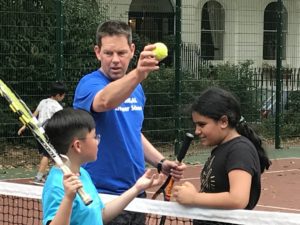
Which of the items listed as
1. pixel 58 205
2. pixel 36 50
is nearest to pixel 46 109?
pixel 36 50

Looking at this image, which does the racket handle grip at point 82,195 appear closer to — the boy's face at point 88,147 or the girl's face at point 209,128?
the boy's face at point 88,147

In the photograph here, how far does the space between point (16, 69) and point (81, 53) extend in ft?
4.11

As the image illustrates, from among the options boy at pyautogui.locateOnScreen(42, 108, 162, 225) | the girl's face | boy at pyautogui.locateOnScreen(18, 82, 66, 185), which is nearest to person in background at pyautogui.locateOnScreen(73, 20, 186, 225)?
the girl's face

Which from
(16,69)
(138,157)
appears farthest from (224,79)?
(138,157)

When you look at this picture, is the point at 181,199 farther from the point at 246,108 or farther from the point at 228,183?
the point at 246,108

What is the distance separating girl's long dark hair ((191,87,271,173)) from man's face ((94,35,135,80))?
0.56 metres

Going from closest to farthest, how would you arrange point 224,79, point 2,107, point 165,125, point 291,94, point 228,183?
point 228,183, point 2,107, point 165,125, point 224,79, point 291,94

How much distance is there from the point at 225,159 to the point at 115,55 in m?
0.93

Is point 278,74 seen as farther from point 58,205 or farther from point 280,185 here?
point 58,205

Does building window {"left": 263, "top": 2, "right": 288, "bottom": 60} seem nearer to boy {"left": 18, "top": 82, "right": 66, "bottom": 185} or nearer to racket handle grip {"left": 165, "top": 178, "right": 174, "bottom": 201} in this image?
boy {"left": 18, "top": 82, "right": 66, "bottom": 185}

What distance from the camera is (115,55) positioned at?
3750 mm

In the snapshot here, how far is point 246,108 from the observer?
48.0 feet

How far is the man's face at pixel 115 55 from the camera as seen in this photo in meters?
3.76

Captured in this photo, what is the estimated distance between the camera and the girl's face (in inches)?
132
